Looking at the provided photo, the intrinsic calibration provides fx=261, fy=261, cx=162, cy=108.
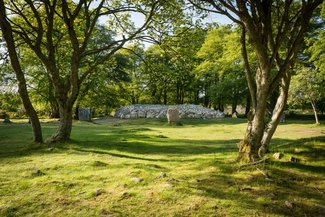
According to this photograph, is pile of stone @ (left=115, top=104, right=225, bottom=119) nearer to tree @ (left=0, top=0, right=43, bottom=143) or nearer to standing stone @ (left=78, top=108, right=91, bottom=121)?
standing stone @ (left=78, top=108, right=91, bottom=121)

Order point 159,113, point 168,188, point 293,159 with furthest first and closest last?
point 159,113, point 293,159, point 168,188

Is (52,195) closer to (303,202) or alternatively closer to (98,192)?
(98,192)

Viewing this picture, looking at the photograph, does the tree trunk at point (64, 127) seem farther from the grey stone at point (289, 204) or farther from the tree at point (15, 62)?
the grey stone at point (289, 204)

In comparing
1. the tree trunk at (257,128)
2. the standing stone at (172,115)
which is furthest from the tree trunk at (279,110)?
the standing stone at (172,115)

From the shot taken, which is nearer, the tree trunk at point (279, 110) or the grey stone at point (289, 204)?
the grey stone at point (289, 204)

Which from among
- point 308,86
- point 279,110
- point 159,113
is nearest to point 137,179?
point 279,110

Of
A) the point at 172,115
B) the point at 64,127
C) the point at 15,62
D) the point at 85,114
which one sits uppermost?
the point at 15,62

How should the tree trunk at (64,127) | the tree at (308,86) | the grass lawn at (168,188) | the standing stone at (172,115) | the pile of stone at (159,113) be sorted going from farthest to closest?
the pile of stone at (159,113) → the standing stone at (172,115) → the tree at (308,86) → the tree trunk at (64,127) → the grass lawn at (168,188)

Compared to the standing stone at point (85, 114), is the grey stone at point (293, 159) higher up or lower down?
Result: lower down

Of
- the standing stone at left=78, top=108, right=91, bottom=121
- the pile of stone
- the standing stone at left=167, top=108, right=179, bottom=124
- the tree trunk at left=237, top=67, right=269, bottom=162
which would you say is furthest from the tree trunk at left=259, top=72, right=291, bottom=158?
the pile of stone

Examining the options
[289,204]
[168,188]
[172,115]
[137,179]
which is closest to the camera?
[289,204]

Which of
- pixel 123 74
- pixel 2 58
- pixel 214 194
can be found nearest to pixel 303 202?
pixel 214 194

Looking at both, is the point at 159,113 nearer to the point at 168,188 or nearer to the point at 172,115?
the point at 172,115

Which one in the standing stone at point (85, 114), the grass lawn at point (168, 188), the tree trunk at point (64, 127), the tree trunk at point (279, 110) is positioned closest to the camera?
the grass lawn at point (168, 188)
